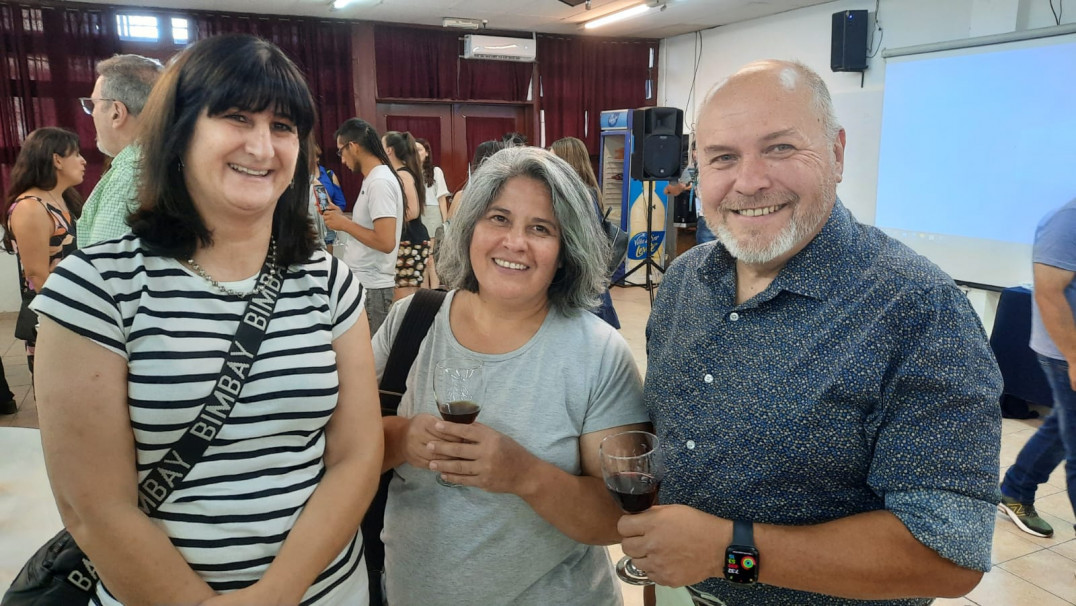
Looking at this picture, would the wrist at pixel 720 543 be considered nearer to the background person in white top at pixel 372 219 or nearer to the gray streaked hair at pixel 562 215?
the gray streaked hair at pixel 562 215

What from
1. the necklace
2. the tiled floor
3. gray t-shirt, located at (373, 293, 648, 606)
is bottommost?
the tiled floor

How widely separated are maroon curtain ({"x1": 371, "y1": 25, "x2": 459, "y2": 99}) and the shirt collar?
864 centimetres

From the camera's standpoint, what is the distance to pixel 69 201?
4.14 metres

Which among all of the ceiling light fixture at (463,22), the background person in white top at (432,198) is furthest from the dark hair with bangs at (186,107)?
the ceiling light fixture at (463,22)

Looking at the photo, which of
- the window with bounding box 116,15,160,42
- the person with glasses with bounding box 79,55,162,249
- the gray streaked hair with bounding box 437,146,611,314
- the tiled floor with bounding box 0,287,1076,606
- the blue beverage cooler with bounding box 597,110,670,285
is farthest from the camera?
the blue beverage cooler with bounding box 597,110,670,285

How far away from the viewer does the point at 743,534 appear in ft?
3.92

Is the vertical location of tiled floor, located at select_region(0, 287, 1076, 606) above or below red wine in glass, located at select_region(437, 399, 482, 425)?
below

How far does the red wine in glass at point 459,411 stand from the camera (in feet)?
4.38

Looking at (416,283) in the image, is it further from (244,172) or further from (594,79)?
(594,79)

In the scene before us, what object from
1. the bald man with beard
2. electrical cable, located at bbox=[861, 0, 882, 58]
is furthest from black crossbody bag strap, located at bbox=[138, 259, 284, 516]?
electrical cable, located at bbox=[861, 0, 882, 58]

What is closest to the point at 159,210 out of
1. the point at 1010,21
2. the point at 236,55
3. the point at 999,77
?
the point at 236,55

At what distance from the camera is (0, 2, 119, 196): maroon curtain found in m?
7.52

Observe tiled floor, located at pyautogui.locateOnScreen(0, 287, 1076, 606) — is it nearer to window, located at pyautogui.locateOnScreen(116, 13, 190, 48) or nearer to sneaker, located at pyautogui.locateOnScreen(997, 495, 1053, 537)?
sneaker, located at pyautogui.locateOnScreen(997, 495, 1053, 537)

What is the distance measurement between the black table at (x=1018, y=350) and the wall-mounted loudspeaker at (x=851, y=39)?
3.65m
